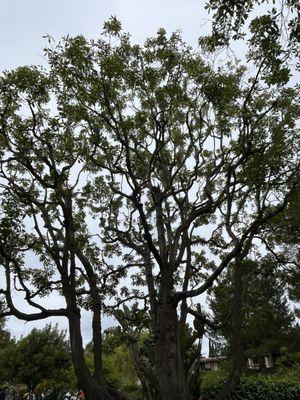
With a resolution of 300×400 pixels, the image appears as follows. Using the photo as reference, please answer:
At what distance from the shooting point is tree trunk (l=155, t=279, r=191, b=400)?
28.7ft

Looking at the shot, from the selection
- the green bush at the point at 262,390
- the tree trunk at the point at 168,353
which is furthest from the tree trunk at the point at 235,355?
the green bush at the point at 262,390

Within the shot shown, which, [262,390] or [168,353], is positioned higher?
[168,353]

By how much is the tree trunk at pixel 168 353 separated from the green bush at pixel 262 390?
770 centimetres

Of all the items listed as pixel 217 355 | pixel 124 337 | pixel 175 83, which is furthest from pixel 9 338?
pixel 175 83

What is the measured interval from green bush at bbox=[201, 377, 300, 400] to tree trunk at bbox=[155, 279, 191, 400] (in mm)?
7696

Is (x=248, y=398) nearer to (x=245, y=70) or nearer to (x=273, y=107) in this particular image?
(x=273, y=107)

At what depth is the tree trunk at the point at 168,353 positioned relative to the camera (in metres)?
8.74

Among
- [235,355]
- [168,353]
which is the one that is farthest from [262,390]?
[168,353]

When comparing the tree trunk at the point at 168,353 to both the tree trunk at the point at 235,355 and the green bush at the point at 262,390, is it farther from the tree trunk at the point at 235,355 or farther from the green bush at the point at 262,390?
the green bush at the point at 262,390

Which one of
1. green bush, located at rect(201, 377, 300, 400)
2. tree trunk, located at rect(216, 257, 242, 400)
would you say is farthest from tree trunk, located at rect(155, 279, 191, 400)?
green bush, located at rect(201, 377, 300, 400)

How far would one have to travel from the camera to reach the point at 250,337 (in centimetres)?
3138

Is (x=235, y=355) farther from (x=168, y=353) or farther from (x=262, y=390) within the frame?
(x=262, y=390)

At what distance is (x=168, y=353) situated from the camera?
8.89 metres

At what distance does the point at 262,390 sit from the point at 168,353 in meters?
9.08
